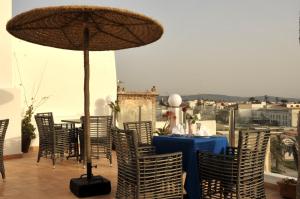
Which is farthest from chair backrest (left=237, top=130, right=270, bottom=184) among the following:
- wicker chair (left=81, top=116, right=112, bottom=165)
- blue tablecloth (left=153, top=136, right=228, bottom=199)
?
wicker chair (left=81, top=116, right=112, bottom=165)

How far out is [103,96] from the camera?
402 inches

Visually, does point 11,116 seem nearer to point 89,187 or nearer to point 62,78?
point 62,78

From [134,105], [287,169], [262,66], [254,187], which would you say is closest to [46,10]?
[254,187]

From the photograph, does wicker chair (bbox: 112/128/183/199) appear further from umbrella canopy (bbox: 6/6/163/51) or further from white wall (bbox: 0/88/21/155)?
white wall (bbox: 0/88/21/155)

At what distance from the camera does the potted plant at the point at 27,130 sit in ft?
27.2

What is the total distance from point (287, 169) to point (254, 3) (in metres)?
13.1

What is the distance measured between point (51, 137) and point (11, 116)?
1.40m

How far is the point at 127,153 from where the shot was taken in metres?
3.58

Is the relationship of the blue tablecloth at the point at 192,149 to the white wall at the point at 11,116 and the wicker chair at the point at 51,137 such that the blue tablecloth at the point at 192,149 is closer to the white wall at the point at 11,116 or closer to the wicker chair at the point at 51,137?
the wicker chair at the point at 51,137

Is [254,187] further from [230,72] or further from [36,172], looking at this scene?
[230,72]

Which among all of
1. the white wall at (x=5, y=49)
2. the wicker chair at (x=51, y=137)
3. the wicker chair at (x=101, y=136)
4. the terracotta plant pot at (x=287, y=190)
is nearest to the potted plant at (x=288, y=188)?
the terracotta plant pot at (x=287, y=190)

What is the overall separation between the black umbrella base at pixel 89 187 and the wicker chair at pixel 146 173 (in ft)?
3.96

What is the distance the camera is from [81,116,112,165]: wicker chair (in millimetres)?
6801

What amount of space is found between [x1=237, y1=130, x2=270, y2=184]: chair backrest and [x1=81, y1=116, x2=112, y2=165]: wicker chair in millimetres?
3601
